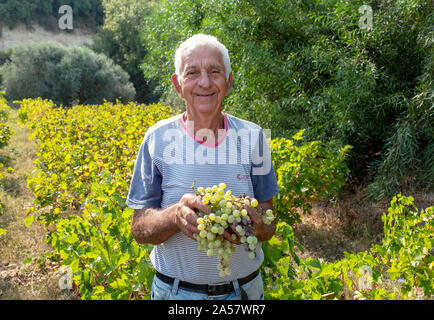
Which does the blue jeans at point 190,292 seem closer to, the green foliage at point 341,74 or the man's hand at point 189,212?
the man's hand at point 189,212

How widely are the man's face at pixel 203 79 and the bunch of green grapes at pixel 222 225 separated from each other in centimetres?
40

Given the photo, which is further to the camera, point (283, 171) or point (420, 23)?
point (420, 23)

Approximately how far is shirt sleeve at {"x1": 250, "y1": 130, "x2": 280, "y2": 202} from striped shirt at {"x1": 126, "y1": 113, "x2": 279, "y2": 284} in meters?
0.02

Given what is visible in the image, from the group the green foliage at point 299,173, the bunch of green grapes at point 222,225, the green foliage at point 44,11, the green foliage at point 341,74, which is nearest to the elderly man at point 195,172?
the bunch of green grapes at point 222,225

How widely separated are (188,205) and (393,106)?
390 centimetres

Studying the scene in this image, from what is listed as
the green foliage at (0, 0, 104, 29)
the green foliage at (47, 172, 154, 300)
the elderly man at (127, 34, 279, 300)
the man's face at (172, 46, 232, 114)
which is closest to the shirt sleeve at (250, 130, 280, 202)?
the elderly man at (127, 34, 279, 300)

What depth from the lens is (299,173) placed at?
12.7 ft

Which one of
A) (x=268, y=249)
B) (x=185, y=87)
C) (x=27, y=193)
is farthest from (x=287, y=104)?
(x=27, y=193)

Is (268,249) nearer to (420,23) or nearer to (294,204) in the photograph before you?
(294,204)

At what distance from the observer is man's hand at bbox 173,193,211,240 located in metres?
1.17

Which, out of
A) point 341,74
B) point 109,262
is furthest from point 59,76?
point 109,262

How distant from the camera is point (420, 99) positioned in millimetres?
4141

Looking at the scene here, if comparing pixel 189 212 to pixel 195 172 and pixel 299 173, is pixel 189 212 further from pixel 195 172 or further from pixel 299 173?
pixel 299 173

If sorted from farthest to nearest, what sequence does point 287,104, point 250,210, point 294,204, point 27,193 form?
point 27,193 → point 287,104 → point 294,204 → point 250,210
